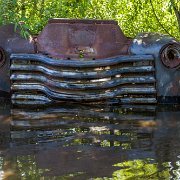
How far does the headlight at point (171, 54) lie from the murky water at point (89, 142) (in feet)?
1.76

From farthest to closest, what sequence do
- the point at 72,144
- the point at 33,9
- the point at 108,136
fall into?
the point at 33,9, the point at 108,136, the point at 72,144

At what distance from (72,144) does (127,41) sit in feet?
7.40

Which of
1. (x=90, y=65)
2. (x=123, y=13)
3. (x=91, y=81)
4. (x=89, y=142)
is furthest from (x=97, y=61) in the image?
(x=123, y=13)

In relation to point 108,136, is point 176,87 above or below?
above

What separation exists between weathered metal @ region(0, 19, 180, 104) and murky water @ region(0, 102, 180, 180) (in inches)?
8.0

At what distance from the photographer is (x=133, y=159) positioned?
143 inches

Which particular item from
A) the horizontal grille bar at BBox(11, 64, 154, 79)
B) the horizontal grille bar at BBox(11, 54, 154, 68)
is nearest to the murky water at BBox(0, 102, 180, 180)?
the horizontal grille bar at BBox(11, 64, 154, 79)

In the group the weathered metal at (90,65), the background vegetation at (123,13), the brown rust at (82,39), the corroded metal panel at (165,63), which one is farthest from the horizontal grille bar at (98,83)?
the background vegetation at (123,13)

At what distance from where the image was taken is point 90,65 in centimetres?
558

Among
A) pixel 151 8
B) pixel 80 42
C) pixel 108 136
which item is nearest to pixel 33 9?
pixel 151 8

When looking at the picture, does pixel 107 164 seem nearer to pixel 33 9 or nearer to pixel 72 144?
pixel 72 144

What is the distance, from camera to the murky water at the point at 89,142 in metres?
3.36

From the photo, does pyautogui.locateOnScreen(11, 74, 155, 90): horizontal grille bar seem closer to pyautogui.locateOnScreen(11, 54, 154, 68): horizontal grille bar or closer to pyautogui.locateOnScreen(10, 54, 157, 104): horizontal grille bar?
pyautogui.locateOnScreen(10, 54, 157, 104): horizontal grille bar

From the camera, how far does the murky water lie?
11.0ft
